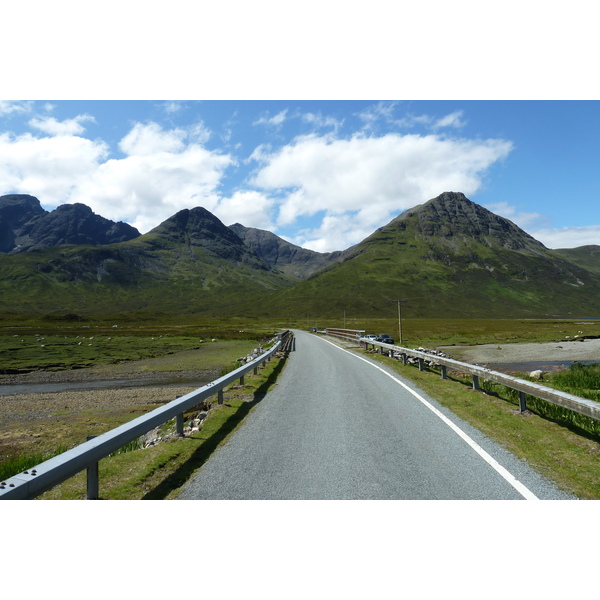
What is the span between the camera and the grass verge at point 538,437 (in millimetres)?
5301

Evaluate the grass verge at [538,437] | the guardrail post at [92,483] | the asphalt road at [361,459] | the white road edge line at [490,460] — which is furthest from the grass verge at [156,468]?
the grass verge at [538,437]

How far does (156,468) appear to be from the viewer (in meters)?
5.69

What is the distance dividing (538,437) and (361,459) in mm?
3651

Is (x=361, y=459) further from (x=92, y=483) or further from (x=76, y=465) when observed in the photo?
(x=76, y=465)

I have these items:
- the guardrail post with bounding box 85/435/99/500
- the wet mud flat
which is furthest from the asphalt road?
the wet mud flat

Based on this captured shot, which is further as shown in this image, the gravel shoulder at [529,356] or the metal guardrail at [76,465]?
the gravel shoulder at [529,356]

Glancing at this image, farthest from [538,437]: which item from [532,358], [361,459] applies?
[532,358]

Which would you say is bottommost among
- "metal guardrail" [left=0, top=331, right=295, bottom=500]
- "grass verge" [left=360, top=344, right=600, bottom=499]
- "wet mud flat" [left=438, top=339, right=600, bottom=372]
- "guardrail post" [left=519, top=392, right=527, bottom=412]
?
"wet mud flat" [left=438, top=339, right=600, bottom=372]

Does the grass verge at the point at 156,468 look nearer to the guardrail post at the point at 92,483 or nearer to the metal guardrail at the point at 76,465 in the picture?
the guardrail post at the point at 92,483

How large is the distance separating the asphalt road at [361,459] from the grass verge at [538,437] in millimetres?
285

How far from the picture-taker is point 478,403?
34.3 ft

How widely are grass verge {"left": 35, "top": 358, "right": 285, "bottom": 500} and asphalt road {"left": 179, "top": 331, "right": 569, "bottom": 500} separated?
0.26 m

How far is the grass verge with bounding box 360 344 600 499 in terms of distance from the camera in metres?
5.30

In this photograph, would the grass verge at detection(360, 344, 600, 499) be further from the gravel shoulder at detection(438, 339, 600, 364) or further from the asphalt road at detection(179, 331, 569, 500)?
the gravel shoulder at detection(438, 339, 600, 364)
